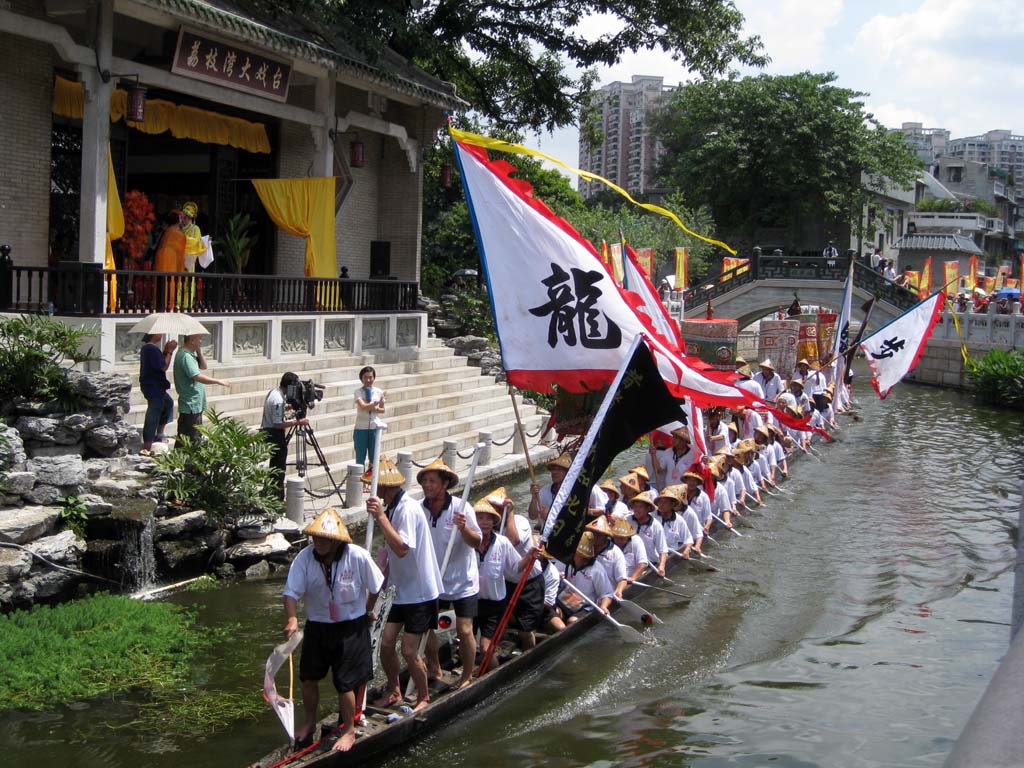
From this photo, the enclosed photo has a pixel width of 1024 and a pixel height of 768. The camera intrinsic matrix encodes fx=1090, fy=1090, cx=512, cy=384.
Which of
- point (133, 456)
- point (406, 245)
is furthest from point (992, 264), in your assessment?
point (133, 456)

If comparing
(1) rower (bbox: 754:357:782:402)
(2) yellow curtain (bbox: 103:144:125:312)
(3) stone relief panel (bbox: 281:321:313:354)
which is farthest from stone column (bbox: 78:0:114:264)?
(1) rower (bbox: 754:357:782:402)

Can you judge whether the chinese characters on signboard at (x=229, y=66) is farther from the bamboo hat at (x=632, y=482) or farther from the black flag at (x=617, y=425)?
the black flag at (x=617, y=425)

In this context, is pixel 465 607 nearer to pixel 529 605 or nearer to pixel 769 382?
pixel 529 605

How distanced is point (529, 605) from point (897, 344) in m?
16.0

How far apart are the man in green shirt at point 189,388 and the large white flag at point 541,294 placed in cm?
479

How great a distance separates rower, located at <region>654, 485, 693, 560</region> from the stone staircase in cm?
448

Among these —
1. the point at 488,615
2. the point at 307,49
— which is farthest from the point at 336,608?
the point at 307,49

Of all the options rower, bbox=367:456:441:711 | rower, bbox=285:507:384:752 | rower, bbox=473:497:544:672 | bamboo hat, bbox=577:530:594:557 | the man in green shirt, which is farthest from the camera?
the man in green shirt

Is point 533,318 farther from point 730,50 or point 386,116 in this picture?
point 730,50

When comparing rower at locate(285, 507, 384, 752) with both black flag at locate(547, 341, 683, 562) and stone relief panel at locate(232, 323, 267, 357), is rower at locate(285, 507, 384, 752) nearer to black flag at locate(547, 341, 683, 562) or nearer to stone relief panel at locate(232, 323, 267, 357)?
black flag at locate(547, 341, 683, 562)

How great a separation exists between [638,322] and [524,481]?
842 centimetres

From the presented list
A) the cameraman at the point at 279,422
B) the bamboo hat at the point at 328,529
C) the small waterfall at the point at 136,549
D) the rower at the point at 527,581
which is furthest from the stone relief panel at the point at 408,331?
the bamboo hat at the point at 328,529

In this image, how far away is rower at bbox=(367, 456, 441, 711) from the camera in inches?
292

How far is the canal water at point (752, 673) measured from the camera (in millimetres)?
7816
